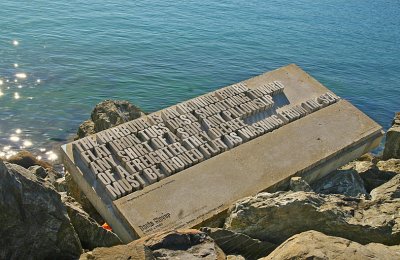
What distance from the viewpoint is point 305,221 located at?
13930mm

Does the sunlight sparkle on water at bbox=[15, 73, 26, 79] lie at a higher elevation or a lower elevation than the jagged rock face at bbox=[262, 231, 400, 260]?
higher

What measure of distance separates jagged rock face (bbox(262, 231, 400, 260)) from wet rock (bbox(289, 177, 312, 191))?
5.18m

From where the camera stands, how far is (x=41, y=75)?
35375mm

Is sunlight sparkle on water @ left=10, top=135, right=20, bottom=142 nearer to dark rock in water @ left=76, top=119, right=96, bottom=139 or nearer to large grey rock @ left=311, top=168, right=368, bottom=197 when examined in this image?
dark rock in water @ left=76, top=119, right=96, bottom=139

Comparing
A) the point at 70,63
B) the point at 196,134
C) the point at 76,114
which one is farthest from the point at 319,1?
the point at 196,134

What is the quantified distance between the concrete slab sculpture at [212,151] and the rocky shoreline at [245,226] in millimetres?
995

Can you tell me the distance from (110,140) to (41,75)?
19711 millimetres

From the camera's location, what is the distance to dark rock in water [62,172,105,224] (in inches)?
674

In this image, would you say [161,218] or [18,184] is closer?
[18,184]

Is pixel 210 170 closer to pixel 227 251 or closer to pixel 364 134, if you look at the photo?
pixel 227 251

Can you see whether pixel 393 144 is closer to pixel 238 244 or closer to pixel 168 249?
pixel 238 244

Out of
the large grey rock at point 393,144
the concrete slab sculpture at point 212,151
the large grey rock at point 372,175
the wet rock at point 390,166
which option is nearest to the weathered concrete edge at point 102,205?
the concrete slab sculpture at point 212,151

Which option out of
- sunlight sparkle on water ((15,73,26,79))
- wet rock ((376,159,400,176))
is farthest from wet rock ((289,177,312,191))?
sunlight sparkle on water ((15,73,26,79))

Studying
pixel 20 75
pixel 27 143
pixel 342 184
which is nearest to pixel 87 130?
pixel 27 143
